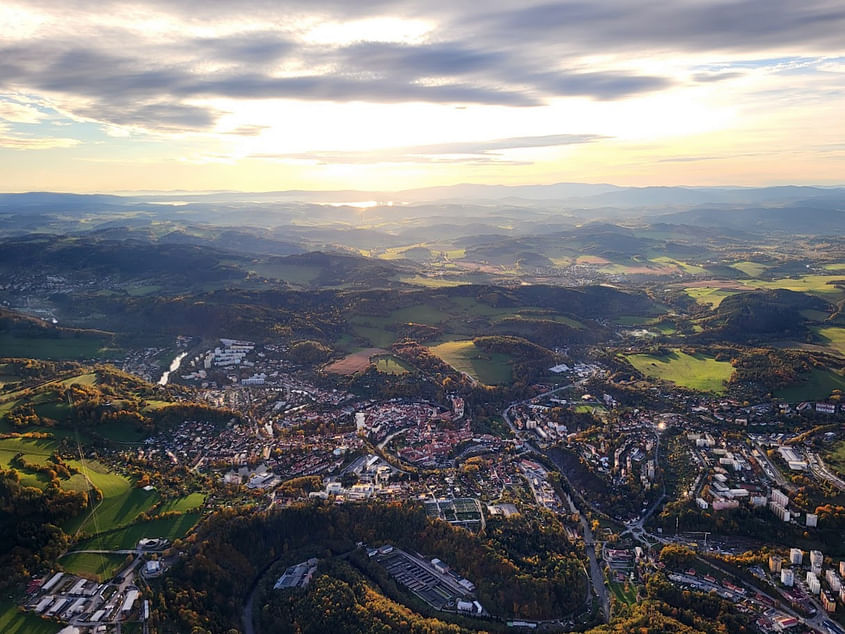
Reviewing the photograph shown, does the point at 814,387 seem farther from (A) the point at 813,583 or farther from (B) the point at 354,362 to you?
(B) the point at 354,362

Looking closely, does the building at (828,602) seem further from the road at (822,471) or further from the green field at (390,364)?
the green field at (390,364)

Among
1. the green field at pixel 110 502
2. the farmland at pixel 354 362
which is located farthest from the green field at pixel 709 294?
the green field at pixel 110 502

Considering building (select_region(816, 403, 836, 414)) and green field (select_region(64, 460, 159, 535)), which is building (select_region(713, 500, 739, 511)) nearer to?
building (select_region(816, 403, 836, 414))

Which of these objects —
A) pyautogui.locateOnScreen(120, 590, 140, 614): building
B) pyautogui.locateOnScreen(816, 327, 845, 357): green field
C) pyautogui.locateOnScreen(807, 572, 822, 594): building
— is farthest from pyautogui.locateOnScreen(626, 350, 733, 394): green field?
pyautogui.locateOnScreen(120, 590, 140, 614): building

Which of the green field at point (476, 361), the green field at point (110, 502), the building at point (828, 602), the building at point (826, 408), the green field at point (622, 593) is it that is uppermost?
the green field at point (110, 502)

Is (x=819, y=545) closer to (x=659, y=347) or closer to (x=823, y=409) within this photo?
(x=823, y=409)

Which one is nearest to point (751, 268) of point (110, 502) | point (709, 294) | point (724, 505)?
point (709, 294)
